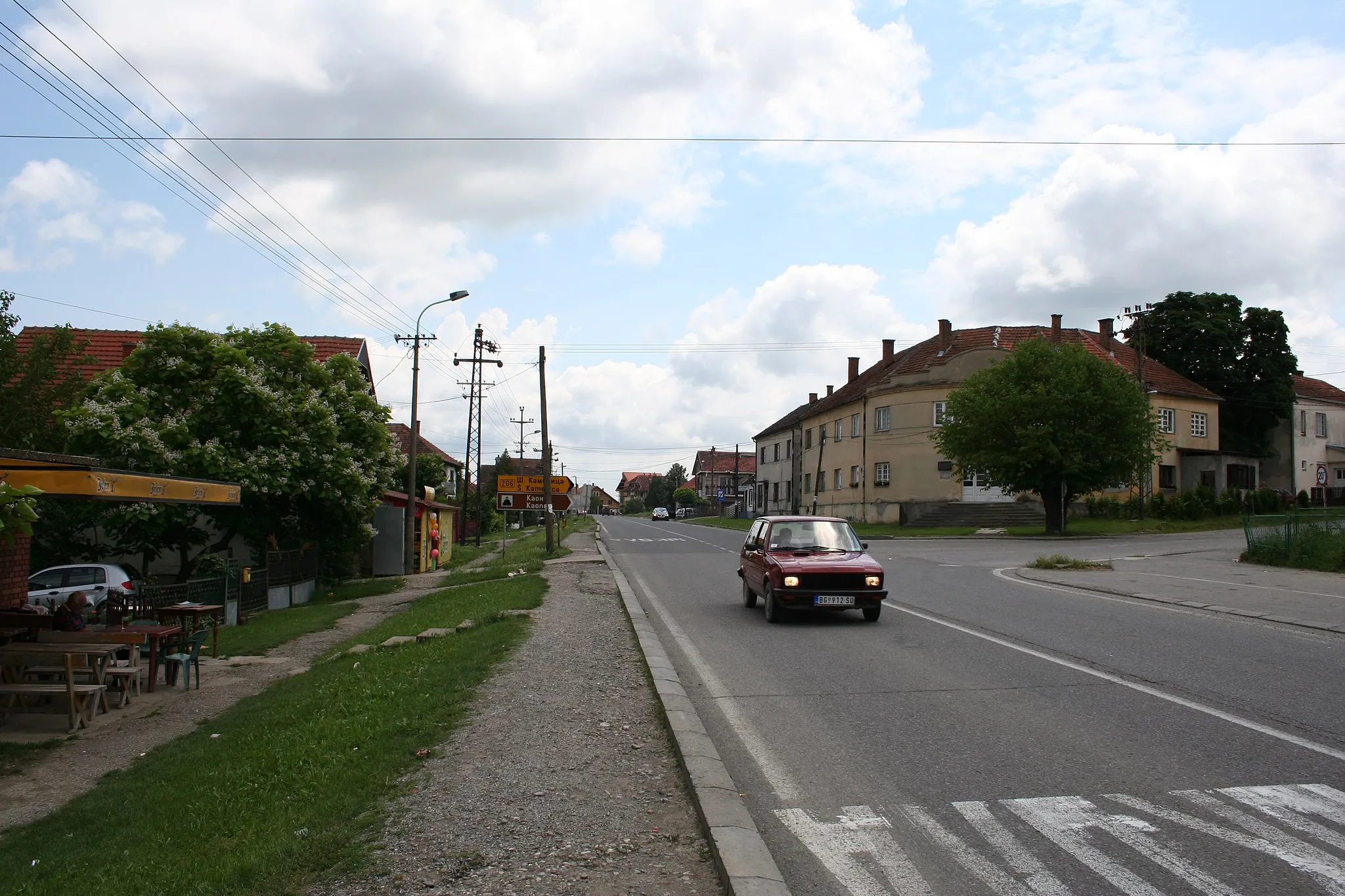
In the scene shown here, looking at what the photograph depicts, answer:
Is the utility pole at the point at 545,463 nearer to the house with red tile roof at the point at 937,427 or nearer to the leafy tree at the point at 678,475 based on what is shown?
the house with red tile roof at the point at 937,427

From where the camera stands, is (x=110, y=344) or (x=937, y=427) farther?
(x=937, y=427)

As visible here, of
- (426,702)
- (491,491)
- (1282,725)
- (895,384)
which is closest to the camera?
(1282,725)

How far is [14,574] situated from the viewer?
14664mm

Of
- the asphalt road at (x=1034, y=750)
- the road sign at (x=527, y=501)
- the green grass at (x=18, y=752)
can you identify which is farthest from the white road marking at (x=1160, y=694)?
the road sign at (x=527, y=501)

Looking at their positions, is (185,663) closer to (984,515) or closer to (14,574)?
(14,574)

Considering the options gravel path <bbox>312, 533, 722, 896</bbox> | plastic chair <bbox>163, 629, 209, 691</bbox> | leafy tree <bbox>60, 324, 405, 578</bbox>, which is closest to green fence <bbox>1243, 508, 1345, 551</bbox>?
gravel path <bbox>312, 533, 722, 896</bbox>

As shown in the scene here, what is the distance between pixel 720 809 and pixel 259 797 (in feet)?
9.83

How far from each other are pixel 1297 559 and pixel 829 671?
1797 centimetres

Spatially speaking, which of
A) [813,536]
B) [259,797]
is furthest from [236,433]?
[259,797]

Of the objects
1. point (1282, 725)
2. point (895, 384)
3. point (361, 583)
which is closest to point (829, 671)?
point (1282, 725)

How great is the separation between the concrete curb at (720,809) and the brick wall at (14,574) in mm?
11087

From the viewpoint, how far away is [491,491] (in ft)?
232

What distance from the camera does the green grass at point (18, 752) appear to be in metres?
8.03

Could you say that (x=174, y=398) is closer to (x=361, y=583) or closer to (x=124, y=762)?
(x=361, y=583)
